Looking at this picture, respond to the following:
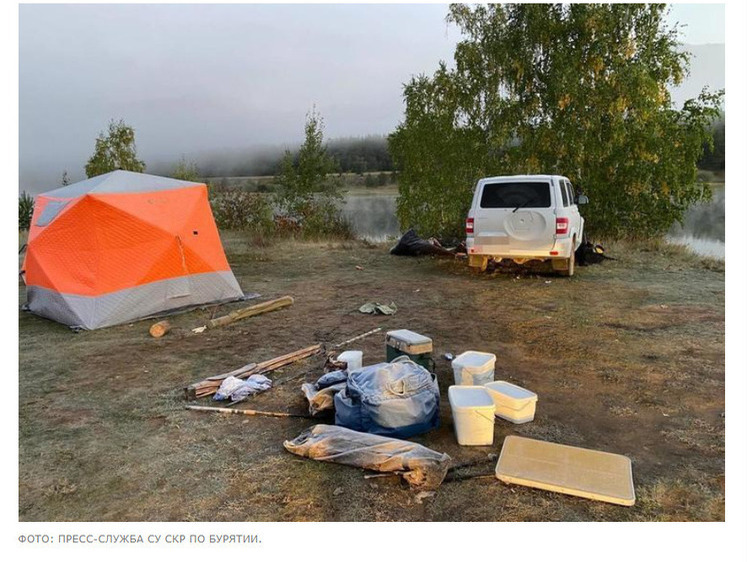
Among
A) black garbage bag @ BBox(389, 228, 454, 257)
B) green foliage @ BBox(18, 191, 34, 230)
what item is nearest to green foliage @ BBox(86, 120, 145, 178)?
green foliage @ BBox(18, 191, 34, 230)

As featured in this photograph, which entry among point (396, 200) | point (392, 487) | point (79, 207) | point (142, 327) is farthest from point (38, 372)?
point (396, 200)

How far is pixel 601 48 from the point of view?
13.9 metres

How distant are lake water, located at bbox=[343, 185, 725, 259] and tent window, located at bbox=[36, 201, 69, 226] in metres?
9.22

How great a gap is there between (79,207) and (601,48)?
13147 mm

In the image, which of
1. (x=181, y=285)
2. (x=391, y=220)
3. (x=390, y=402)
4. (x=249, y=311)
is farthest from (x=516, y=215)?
(x=391, y=220)

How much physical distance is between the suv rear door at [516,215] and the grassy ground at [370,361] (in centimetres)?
71

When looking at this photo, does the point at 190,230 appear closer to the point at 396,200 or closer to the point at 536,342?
the point at 536,342

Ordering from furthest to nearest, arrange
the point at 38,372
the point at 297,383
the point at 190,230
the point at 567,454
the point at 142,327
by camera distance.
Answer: the point at 190,230 → the point at 142,327 → the point at 38,372 → the point at 297,383 → the point at 567,454

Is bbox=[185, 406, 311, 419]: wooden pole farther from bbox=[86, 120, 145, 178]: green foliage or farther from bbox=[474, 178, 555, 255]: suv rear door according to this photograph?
bbox=[86, 120, 145, 178]: green foliage

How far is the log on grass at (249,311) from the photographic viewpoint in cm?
650

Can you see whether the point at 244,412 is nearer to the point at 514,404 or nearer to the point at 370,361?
the point at 370,361

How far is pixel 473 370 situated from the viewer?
405 cm

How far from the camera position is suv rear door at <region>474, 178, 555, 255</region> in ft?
27.2

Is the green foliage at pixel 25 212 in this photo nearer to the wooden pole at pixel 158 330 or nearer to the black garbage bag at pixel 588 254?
the wooden pole at pixel 158 330
